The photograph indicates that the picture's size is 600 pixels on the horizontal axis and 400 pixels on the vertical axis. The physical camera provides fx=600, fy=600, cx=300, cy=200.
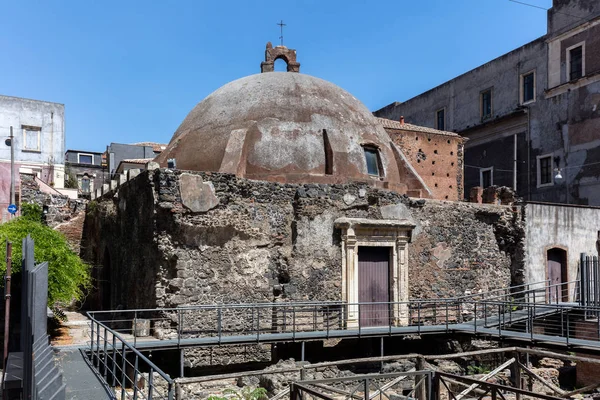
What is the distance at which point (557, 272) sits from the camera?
19.0 m

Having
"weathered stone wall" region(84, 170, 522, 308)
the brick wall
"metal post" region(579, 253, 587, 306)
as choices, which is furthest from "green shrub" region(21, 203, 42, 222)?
"metal post" region(579, 253, 587, 306)

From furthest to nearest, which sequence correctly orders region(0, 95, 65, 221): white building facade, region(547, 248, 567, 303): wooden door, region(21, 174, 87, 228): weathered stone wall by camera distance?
1. region(0, 95, 65, 221): white building facade
2. region(21, 174, 87, 228): weathered stone wall
3. region(547, 248, 567, 303): wooden door

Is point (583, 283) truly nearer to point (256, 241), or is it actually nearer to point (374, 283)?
point (374, 283)

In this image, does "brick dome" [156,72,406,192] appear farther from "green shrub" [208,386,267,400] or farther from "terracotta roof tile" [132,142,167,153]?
"terracotta roof tile" [132,142,167,153]

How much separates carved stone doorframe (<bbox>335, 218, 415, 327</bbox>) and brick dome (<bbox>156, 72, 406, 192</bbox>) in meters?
1.44

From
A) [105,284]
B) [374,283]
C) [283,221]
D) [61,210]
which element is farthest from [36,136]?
[374,283]

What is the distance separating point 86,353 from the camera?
1021 centimetres

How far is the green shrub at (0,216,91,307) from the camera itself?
1175cm

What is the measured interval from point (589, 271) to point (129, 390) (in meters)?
11.0

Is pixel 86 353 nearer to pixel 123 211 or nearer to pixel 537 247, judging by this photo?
pixel 123 211

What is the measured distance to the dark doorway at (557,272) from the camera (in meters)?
18.6

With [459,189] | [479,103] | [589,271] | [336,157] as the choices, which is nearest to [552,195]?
[459,189]

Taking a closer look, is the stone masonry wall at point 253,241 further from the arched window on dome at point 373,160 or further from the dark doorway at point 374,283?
the arched window on dome at point 373,160

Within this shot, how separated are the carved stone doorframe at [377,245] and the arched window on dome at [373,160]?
1983 millimetres
